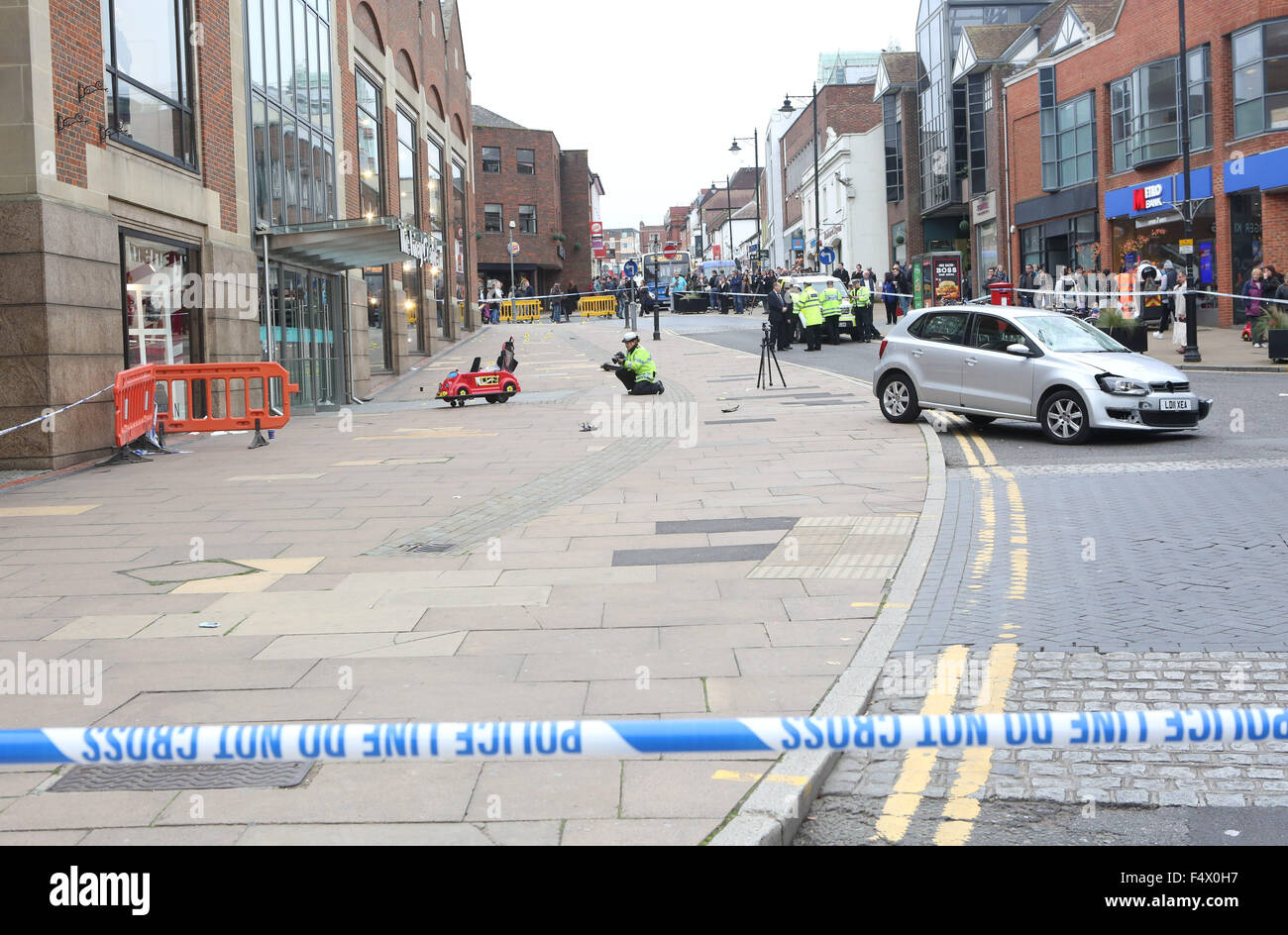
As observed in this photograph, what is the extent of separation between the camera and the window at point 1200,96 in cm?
3331

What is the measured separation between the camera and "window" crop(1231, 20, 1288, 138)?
1210 inches

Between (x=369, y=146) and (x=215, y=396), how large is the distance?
45.9 ft

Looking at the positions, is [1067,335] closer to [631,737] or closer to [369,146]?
[631,737]

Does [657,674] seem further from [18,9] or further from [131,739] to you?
[18,9]

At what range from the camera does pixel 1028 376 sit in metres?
14.4

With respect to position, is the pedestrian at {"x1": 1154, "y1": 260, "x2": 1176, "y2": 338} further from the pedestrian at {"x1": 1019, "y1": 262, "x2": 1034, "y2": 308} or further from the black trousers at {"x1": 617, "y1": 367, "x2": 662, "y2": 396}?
the black trousers at {"x1": 617, "y1": 367, "x2": 662, "y2": 396}

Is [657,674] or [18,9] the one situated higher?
[18,9]

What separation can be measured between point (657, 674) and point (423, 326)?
107 ft

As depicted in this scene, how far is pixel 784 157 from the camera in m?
93.2

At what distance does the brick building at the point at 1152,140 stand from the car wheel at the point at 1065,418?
12.6m

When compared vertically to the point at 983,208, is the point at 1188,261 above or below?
below

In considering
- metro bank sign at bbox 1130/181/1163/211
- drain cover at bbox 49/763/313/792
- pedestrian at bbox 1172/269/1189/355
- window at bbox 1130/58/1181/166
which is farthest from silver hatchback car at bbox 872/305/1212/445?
window at bbox 1130/58/1181/166

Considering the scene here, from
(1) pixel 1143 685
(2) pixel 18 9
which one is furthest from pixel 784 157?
(1) pixel 1143 685

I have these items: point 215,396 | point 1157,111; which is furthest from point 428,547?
point 1157,111
